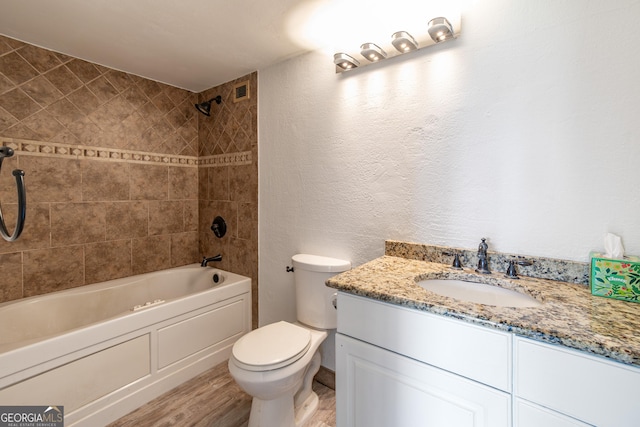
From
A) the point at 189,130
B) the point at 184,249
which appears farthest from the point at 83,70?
the point at 184,249

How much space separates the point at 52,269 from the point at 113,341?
87 centimetres

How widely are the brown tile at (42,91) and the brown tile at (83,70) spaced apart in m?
0.19

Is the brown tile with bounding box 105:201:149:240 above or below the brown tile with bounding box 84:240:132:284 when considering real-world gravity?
above

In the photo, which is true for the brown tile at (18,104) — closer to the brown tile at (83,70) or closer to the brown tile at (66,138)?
the brown tile at (66,138)

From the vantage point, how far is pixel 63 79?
196 cm

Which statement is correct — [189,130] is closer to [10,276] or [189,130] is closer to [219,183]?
[219,183]

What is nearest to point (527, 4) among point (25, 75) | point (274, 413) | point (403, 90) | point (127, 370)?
point (403, 90)

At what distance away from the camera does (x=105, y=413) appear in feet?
5.04

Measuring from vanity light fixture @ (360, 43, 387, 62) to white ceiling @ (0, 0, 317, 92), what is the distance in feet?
1.24

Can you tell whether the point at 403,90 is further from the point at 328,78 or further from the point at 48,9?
the point at 48,9

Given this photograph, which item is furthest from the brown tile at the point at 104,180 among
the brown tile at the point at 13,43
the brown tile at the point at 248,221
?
the brown tile at the point at 248,221

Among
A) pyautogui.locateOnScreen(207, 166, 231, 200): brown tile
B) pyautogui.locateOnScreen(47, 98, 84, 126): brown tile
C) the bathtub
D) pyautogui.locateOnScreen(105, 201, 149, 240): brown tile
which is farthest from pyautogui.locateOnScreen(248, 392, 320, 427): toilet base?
pyautogui.locateOnScreen(47, 98, 84, 126): brown tile

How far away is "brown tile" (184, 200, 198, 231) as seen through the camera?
8.89 feet

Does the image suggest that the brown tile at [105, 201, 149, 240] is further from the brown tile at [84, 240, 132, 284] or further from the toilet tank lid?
the toilet tank lid
